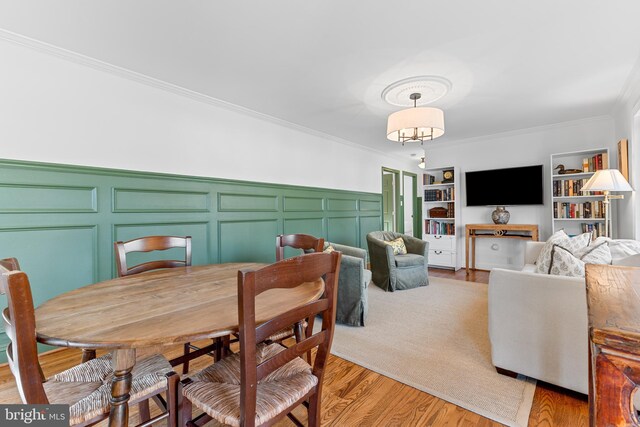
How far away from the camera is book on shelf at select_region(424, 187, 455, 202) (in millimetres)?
5130

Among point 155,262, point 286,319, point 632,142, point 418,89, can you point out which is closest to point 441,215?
point 632,142

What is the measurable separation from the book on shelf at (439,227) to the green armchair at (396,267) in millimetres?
1402

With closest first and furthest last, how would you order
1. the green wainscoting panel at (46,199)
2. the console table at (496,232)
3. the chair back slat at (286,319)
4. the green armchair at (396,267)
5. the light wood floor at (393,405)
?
1. the chair back slat at (286,319)
2. the light wood floor at (393,405)
3. the green wainscoting panel at (46,199)
4. the green armchair at (396,267)
5. the console table at (496,232)

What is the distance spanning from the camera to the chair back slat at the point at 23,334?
0.74 m

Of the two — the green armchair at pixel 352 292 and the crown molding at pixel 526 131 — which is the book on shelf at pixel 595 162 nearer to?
the crown molding at pixel 526 131

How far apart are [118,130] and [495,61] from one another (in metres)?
3.29

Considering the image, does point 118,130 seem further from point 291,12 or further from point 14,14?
point 291,12

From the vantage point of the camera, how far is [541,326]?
1648 mm

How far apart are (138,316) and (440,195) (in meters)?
5.23

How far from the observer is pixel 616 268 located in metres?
0.96

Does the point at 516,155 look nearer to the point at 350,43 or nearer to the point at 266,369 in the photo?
the point at 350,43

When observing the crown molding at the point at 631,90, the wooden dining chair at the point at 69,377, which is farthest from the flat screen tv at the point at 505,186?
the wooden dining chair at the point at 69,377

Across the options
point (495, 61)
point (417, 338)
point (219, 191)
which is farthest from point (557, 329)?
point (219, 191)

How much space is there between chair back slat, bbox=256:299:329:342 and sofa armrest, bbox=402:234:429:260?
3.31 meters
